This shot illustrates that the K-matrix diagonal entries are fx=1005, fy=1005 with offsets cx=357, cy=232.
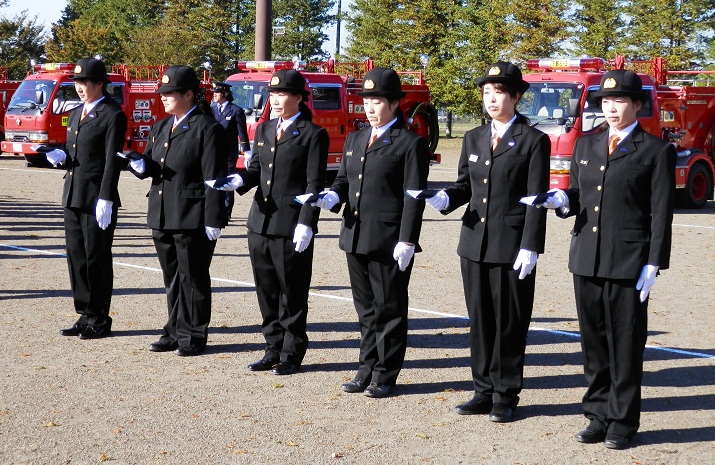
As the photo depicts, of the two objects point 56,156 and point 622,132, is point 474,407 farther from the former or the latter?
point 56,156

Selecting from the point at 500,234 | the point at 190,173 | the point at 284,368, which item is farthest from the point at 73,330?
the point at 500,234

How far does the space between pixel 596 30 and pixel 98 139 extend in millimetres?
45141

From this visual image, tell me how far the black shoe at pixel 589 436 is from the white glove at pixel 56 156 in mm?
4565

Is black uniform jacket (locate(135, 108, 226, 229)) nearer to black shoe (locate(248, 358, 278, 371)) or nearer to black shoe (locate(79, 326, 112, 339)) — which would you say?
black shoe (locate(248, 358, 278, 371))

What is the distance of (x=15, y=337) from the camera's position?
25.8 feet

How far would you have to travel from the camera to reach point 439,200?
5.93 metres

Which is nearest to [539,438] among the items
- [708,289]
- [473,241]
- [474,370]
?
[474,370]

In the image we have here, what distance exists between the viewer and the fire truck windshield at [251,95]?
20595 mm

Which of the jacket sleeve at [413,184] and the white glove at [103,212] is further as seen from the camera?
the white glove at [103,212]

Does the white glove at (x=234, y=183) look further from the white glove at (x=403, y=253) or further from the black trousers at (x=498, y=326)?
the black trousers at (x=498, y=326)

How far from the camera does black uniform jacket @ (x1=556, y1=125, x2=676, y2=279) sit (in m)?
5.34

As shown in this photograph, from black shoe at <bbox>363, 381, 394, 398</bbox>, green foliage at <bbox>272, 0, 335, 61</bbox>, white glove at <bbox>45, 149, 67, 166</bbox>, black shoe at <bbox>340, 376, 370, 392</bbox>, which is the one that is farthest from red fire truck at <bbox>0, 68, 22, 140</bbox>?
green foliage at <bbox>272, 0, 335, 61</bbox>

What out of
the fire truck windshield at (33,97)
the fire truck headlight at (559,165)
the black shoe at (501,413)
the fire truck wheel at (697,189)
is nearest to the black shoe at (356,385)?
the black shoe at (501,413)

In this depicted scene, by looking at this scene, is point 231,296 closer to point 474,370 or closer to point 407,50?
point 474,370
